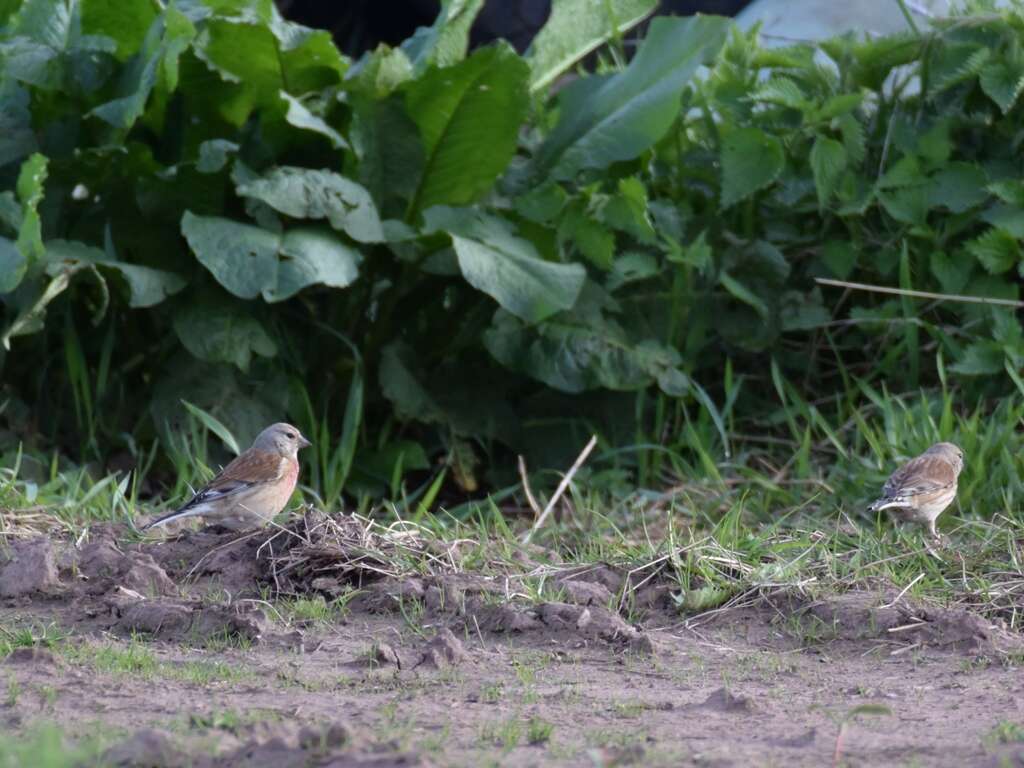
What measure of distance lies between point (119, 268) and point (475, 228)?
153 centimetres

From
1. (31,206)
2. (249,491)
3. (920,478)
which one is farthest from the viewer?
(31,206)

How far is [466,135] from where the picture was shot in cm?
679

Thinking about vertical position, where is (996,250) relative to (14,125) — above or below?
below

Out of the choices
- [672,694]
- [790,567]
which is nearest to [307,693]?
[672,694]

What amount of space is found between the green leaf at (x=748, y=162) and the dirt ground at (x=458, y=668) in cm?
252

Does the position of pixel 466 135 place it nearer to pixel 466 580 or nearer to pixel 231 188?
pixel 231 188

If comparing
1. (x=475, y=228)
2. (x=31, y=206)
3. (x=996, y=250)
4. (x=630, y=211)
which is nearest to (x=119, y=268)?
(x=31, y=206)

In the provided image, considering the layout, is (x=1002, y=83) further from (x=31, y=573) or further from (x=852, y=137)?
(x=31, y=573)

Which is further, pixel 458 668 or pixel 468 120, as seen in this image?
pixel 468 120

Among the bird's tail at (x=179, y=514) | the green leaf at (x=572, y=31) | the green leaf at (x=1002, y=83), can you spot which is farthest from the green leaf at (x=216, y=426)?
the green leaf at (x=1002, y=83)

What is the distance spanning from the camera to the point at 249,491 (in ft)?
17.2

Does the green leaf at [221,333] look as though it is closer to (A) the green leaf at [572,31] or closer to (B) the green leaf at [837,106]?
(A) the green leaf at [572,31]

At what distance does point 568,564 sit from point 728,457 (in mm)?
1871

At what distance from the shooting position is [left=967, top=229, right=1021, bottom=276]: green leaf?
661 cm
